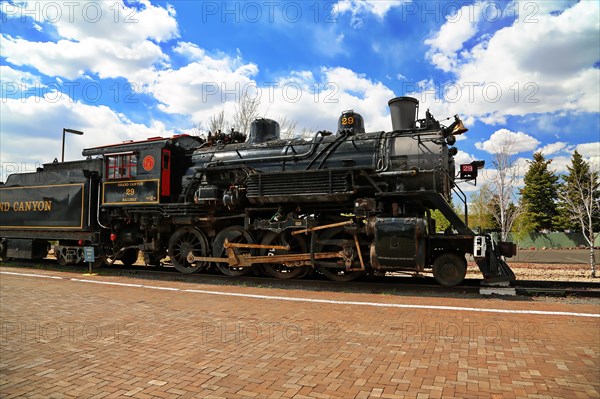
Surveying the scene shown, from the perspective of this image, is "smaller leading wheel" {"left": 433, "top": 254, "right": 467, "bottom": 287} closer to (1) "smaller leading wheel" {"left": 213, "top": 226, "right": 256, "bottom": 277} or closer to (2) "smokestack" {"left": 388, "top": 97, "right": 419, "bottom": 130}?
(2) "smokestack" {"left": 388, "top": 97, "right": 419, "bottom": 130}

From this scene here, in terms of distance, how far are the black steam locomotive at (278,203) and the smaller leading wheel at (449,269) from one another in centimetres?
2

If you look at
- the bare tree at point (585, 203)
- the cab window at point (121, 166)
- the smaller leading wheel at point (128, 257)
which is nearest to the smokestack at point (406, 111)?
the cab window at point (121, 166)

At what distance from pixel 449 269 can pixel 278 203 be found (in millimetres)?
4198

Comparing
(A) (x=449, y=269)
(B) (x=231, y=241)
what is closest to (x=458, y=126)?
(A) (x=449, y=269)

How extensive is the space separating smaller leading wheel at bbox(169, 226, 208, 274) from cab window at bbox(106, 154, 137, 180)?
2.30 metres

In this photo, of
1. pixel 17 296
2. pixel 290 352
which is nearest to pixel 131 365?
pixel 290 352

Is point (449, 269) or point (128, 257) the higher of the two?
point (449, 269)

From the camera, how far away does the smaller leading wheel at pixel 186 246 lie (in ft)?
36.4

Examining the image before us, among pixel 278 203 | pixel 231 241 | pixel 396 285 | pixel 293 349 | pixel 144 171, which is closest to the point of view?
pixel 293 349

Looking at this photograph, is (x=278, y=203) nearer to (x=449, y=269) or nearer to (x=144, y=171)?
(x=449, y=269)

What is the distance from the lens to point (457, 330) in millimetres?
5340

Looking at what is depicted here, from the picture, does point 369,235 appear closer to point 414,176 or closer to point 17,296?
point 414,176

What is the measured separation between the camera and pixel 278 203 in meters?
9.98

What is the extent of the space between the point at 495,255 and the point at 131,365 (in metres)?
7.18
